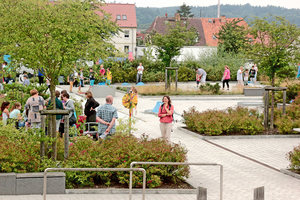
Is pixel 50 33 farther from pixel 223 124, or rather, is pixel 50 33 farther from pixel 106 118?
pixel 223 124

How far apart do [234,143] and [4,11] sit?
802 cm

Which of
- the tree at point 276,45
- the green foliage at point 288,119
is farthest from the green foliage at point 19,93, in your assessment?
the green foliage at point 288,119

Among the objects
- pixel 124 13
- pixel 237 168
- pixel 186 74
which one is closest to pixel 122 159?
pixel 237 168

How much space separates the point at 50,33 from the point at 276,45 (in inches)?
403

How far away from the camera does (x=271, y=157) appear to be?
1357cm

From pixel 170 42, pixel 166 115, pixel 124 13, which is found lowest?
pixel 166 115

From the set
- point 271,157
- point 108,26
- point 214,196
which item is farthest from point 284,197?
point 108,26

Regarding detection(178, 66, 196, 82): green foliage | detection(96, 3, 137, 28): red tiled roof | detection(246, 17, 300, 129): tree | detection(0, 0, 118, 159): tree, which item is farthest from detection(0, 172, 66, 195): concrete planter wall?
detection(96, 3, 137, 28): red tiled roof

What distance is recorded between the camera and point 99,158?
1034 centimetres

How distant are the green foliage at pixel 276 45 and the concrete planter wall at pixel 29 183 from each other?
10817mm

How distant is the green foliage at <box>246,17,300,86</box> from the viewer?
1836cm

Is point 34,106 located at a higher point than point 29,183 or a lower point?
higher

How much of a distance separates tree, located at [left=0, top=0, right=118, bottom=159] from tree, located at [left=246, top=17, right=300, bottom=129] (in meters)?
8.82

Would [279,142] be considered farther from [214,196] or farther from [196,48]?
[196,48]
